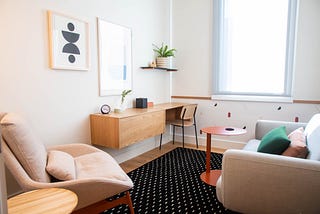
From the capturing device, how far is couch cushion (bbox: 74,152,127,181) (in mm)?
1805

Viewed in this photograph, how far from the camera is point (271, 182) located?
1.63 metres

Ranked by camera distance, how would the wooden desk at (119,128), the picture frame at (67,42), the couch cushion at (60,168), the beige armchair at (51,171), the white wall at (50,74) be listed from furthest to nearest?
the wooden desk at (119,128), the picture frame at (67,42), the white wall at (50,74), the couch cushion at (60,168), the beige armchair at (51,171)

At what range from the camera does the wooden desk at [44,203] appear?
1073 mm

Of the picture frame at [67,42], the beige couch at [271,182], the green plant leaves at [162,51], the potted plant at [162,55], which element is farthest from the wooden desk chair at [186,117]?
the beige couch at [271,182]

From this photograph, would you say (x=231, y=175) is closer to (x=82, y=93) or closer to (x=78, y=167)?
(x=78, y=167)

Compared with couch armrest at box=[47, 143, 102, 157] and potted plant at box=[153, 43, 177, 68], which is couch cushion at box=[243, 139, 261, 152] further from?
potted plant at box=[153, 43, 177, 68]

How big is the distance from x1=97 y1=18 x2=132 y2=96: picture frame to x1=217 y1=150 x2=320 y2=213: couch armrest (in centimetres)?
185

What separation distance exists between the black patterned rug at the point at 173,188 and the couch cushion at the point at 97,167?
0.43 meters

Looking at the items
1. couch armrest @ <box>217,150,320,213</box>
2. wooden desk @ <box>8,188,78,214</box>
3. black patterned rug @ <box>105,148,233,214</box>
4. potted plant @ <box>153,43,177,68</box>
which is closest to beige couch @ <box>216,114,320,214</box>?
couch armrest @ <box>217,150,320,213</box>

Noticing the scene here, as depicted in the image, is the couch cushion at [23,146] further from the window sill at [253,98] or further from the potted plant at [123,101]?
the window sill at [253,98]

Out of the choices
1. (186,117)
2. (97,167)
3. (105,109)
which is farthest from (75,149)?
(186,117)

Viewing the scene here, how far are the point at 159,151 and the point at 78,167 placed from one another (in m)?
2.00

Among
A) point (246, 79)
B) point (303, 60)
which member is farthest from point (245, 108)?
point (303, 60)

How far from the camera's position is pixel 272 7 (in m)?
3.52
